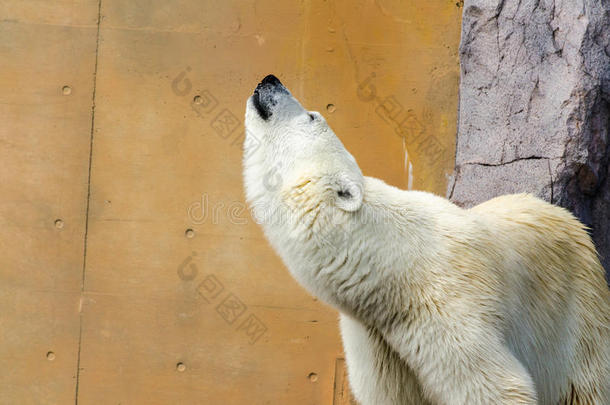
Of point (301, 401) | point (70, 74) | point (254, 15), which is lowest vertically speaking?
point (301, 401)

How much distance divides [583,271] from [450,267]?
2.61ft

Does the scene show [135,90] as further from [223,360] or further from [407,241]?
[407,241]

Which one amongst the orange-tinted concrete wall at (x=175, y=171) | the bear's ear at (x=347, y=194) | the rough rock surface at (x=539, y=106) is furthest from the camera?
→ the orange-tinted concrete wall at (x=175, y=171)

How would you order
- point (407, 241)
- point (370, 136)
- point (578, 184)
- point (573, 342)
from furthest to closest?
point (370, 136)
point (578, 184)
point (573, 342)
point (407, 241)

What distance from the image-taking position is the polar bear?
2.23m

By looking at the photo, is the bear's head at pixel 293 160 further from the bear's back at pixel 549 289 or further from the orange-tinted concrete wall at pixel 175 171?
the orange-tinted concrete wall at pixel 175 171

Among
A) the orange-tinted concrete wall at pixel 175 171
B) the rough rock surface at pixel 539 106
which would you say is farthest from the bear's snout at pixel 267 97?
the orange-tinted concrete wall at pixel 175 171

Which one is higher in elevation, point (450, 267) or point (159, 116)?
point (159, 116)

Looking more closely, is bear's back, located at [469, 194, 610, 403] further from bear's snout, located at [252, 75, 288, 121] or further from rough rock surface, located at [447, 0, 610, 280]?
bear's snout, located at [252, 75, 288, 121]

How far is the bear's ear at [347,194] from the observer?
7.26ft

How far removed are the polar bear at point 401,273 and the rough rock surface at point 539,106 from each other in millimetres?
755

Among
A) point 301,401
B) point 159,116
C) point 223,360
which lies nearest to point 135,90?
point 159,116

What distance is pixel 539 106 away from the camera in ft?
10.8

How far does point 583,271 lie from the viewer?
278cm
